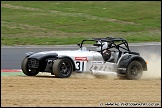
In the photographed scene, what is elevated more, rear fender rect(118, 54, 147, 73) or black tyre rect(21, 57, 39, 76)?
rear fender rect(118, 54, 147, 73)

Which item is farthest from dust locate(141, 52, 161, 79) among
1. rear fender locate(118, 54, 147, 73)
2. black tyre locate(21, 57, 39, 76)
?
black tyre locate(21, 57, 39, 76)

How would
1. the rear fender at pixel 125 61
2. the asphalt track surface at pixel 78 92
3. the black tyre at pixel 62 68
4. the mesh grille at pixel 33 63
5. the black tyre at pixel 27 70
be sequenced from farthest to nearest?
the rear fender at pixel 125 61
the black tyre at pixel 27 70
the mesh grille at pixel 33 63
the black tyre at pixel 62 68
the asphalt track surface at pixel 78 92

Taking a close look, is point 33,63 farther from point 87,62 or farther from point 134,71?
point 134,71

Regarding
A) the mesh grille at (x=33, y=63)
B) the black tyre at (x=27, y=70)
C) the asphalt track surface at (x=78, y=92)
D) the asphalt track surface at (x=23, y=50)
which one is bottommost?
the asphalt track surface at (x=78, y=92)

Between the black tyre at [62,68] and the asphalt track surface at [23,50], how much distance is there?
4.19 meters

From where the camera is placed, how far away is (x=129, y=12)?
35.9 metres

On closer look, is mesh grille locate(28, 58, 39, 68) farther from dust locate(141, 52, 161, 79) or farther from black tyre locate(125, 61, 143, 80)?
dust locate(141, 52, 161, 79)

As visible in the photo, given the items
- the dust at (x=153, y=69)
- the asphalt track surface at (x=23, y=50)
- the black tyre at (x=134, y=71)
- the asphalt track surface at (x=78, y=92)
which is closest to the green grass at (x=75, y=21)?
the asphalt track surface at (x=23, y=50)

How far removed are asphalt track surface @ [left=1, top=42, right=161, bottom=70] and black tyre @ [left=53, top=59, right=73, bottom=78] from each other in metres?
4.19

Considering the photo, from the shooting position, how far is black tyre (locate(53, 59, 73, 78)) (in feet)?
43.7

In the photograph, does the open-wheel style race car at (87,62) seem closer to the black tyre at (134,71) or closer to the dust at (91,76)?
the black tyre at (134,71)

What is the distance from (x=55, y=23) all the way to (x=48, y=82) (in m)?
18.6

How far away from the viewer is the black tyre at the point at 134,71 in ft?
46.9

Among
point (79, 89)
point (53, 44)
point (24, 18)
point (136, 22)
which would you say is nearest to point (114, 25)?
point (136, 22)
